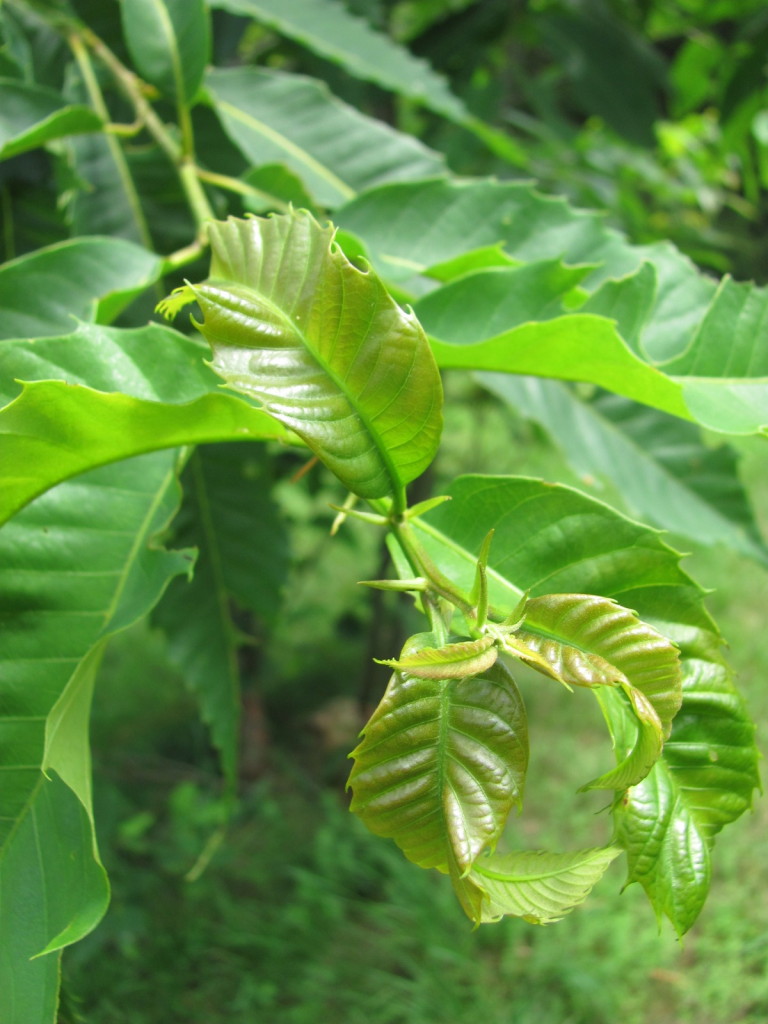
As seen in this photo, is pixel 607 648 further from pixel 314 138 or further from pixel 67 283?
pixel 314 138

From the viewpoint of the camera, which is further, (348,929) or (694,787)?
(348,929)

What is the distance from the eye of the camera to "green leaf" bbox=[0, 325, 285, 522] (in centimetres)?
37

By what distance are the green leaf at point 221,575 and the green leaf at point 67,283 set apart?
0.26 meters

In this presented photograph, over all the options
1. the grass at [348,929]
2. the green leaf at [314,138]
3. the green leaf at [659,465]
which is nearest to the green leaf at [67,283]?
the green leaf at [314,138]

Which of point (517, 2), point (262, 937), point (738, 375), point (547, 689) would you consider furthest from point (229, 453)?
point (547, 689)

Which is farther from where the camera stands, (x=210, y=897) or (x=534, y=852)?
(x=210, y=897)

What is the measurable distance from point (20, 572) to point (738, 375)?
434mm

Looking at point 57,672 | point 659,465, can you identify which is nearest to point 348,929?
point 659,465

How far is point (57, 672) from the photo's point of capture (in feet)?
1.45

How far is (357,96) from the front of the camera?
1.17 metres

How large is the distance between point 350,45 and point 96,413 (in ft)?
2.43

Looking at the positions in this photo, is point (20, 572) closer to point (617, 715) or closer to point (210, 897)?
point (617, 715)

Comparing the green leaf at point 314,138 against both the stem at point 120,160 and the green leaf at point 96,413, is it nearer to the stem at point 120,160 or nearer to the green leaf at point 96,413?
the stem at point 120,160

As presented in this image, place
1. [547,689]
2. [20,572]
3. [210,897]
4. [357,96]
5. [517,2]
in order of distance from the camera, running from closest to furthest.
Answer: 1. [20,572]
2. [357,96]
3. [517,2]
4. [210,897]
5. [547,689]
